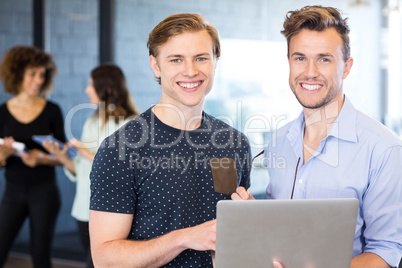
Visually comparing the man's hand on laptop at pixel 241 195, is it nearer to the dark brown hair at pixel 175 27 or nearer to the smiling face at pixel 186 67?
the smiling face at pixel 186 67

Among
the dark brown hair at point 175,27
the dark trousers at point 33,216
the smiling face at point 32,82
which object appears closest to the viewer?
the dark brown hair at point 175,27

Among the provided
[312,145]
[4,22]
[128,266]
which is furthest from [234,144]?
[4,22]

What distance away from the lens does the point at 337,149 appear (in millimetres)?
1660

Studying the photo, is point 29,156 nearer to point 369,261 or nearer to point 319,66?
point 319,66

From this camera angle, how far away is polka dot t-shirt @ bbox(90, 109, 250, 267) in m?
1.54

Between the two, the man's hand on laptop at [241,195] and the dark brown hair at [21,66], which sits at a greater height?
the dark brown hair at [21,66]

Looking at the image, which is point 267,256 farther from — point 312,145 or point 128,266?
point 312,145

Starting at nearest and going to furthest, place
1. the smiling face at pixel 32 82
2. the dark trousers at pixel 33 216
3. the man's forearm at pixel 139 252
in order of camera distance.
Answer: the man's forearm at pixel 139 252
the dark trousers at pixel 33 216
the smiling face at pixel 32 82

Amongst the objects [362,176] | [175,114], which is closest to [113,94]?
[175,114]

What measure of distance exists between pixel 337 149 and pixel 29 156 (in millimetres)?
2229

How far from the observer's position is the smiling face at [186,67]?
1.62m

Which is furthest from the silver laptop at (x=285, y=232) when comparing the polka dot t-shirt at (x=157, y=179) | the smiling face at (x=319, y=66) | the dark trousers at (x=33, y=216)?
the dark trousers at (x=33, y=216)

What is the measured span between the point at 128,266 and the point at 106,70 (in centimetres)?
186

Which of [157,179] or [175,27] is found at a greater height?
[175,27]
